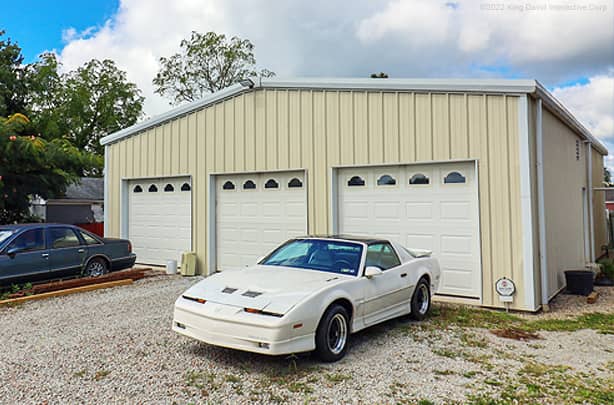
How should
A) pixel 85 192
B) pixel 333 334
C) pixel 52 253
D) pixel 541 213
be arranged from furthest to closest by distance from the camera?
pixel 85 192 → pixel 52 253 → pixel 541 213 → pixel 333 334

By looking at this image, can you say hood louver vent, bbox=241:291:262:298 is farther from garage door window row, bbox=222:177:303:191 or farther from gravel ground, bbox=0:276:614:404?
garage door window row, bbox=222:177:303:191

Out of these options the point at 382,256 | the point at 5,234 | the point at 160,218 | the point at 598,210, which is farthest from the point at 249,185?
the point at 598,210

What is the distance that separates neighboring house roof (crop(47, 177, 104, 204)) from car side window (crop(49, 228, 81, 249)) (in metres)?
13.4

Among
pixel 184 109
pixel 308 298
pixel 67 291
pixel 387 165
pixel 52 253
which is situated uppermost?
pixel 184 109

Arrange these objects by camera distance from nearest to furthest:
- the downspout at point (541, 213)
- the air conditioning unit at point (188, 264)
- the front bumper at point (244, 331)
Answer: the front bumper at point (244, 331) < the downspout at point (541, 213) < the air conditioning unit at point (188, 264)

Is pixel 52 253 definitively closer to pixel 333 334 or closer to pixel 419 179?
pixel 333 334

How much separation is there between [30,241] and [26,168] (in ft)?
20.2

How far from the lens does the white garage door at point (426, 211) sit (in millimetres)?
7770

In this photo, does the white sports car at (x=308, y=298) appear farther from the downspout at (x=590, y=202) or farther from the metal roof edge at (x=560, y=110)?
the downspout at (x=590, y=202)

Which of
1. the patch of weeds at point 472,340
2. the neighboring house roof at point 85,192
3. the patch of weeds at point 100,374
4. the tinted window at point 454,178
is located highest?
the neighboring house roof at point 85,192

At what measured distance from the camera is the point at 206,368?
4504 mm

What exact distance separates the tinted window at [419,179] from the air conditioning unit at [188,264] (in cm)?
560

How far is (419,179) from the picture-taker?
827cm

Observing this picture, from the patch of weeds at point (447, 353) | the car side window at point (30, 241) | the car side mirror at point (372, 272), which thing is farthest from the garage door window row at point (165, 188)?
the patch of weeds at point (447, 353)
